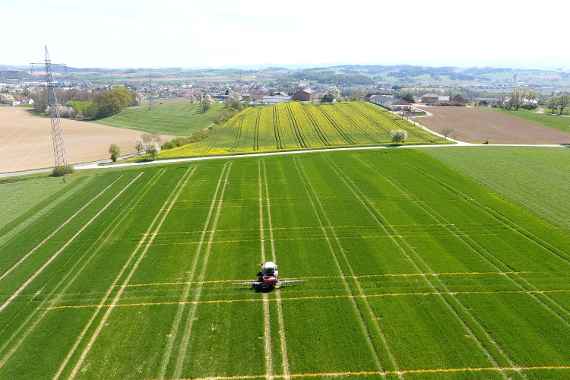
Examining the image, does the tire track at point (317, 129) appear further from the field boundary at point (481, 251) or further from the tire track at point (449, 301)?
the tire track at point (449, 301)

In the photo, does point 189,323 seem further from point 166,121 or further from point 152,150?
point 166,121

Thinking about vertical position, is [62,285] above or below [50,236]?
below

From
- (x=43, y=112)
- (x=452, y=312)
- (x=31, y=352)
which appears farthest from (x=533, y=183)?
(x=43, y=112)

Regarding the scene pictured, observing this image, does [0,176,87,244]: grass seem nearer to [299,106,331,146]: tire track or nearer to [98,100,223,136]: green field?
[299,106,331,146]: tire track

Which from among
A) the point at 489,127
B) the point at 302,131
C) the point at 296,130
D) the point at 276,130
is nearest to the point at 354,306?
the point at 302,131

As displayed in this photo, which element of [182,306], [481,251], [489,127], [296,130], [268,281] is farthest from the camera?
[489,127]

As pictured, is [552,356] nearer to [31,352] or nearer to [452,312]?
[452,312]
